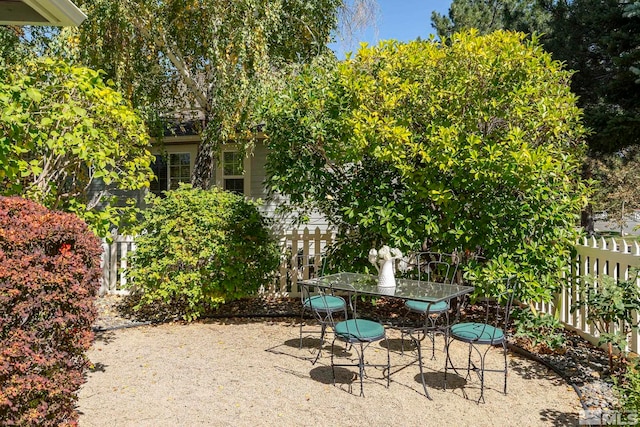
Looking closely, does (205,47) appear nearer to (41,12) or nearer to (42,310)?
(41,12)

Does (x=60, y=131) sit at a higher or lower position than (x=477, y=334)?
higher

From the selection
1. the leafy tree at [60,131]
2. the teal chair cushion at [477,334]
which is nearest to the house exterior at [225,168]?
the leafy tree at [60,131]

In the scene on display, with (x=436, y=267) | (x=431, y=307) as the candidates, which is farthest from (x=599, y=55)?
Answer: (x=431, y=307)

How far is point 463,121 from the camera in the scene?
220 inches

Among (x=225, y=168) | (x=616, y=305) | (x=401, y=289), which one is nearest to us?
(x=616, y=305)

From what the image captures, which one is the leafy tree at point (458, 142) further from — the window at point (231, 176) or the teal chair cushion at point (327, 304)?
the window at point (231, 176)

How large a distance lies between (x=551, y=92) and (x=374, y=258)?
3019 mm

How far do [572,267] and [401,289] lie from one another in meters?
2.51

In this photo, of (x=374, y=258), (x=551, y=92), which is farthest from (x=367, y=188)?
(x=551, y=92)

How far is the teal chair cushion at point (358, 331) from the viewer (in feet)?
13.3

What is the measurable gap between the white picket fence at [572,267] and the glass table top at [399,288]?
1564mm

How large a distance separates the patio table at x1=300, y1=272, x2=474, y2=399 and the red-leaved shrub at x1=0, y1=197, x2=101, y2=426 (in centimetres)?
220

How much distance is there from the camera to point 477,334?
4.11 meters

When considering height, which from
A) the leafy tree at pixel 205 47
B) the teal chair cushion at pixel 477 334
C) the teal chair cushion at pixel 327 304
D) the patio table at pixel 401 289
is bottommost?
the teal chair cushion at pixel 477 334
